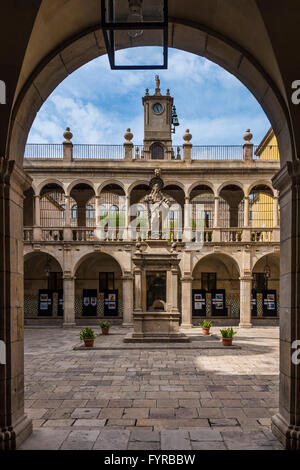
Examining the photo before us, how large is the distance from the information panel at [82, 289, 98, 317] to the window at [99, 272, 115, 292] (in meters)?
0.69

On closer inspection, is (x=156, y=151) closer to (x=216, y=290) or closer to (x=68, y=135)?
(x=68, y=135)

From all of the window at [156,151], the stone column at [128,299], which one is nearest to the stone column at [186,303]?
the stone column at [128,299]

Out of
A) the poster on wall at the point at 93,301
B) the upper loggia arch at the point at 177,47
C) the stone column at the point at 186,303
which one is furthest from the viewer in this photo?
the poster on wall at the point at 93,301

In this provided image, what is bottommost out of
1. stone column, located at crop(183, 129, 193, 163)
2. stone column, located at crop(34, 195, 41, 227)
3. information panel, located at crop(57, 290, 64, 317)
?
information panel, located at crop(57, 290, 64, 317)

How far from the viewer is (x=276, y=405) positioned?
6.86 metres

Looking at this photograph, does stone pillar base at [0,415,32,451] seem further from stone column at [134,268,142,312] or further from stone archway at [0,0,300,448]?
stone column at [134,268,142,312]

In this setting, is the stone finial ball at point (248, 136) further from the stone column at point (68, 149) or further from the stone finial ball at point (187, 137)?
the stone column at point (68, 149)

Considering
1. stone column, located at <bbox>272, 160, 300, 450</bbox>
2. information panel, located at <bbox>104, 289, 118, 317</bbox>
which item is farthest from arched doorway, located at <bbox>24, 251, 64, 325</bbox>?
stone column, located at <bbox>272, 160, 300, 450</bbox>

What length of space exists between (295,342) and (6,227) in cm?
391

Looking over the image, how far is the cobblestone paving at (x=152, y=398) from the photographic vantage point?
196 inches

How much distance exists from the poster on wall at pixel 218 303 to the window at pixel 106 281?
262 inches

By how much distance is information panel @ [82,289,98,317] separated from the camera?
23703mm

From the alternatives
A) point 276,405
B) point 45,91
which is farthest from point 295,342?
point 45,91
